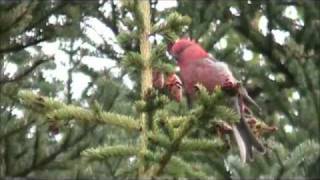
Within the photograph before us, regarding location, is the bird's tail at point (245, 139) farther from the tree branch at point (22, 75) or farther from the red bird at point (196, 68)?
the tree branch at point (22, 75)

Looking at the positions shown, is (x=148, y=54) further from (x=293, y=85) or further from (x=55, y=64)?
(x=55, y=64)

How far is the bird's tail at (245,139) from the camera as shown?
291cm

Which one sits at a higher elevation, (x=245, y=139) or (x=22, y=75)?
(x=22, y=75)

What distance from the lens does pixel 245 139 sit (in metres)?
2.97

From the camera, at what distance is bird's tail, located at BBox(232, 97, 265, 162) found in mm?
2910

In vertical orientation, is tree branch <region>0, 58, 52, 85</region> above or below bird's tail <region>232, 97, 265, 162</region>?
above

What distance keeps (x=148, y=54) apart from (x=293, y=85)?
213cm

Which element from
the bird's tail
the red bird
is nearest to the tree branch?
the red bird

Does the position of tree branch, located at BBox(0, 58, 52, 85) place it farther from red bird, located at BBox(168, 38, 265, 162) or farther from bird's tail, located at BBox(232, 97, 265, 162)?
bird's tail, located at BBox(232, 97, 265, 162)

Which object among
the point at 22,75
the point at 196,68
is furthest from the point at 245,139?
the point at 22,75

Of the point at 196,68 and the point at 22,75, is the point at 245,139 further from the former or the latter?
the point at 22,75

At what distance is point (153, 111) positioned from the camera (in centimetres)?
212

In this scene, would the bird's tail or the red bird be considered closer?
the bird's tail

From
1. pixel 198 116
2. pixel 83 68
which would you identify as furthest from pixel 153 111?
pixel 83 68
